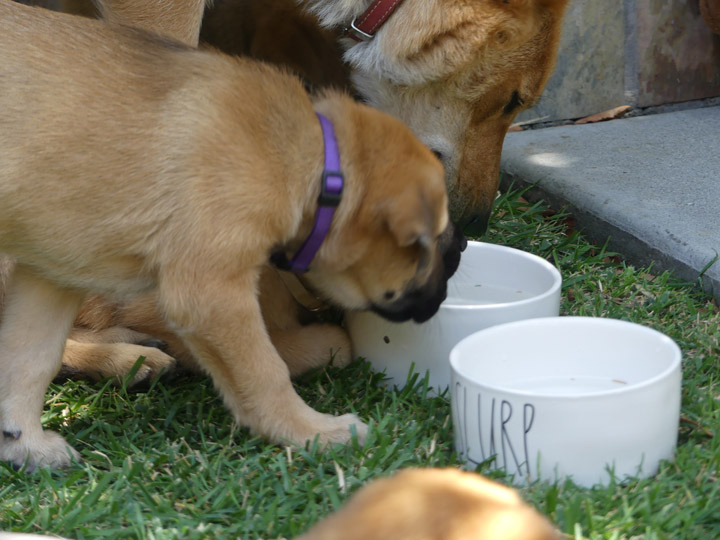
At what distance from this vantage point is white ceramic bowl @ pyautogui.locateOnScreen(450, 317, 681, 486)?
7.41 ft

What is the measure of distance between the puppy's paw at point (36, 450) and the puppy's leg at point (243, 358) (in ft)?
1.54

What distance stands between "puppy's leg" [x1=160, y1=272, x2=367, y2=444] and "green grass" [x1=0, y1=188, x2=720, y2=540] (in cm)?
8

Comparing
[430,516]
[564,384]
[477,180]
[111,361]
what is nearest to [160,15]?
[111,361]

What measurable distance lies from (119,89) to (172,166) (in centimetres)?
27

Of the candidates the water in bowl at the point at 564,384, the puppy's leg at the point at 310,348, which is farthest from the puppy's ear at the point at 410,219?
the puppy's leg at the point at 310,348

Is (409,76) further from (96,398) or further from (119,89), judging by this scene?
(96,398)

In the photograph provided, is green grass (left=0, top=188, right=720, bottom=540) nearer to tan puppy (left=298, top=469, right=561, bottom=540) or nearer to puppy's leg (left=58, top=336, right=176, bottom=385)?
puppy's leg (left=58, top=336, right=176, bottom=385)

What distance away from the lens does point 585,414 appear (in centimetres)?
225

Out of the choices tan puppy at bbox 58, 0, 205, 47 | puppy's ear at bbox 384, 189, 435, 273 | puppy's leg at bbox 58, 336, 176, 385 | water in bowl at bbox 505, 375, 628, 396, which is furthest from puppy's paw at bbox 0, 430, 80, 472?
tan puppy at bbox 58, 0, 205, 47

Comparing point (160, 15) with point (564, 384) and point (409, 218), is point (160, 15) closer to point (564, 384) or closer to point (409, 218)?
point (409, 218)

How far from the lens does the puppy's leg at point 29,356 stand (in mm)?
2764

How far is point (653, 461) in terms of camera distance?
2361 millimetres

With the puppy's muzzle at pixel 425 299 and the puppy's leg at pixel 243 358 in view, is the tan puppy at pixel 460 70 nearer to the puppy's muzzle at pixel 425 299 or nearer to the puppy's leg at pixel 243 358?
the puppy's muzzle at pixel 425 299

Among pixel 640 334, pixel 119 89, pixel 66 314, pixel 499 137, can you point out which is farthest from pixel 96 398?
pixel 499 137
